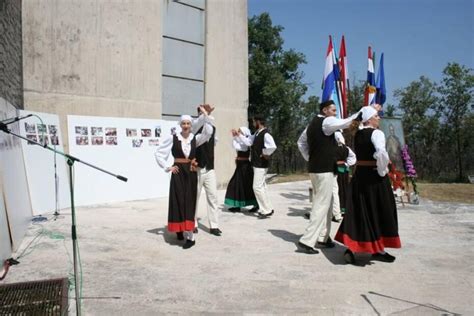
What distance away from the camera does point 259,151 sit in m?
8.23

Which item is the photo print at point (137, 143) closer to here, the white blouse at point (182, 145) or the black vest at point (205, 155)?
the black vest at point (205, 155)

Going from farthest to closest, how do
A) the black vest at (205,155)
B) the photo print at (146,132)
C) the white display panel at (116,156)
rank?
the photo print at (146,132) < the white display panel at (116,156) < the black vest at (205,155)

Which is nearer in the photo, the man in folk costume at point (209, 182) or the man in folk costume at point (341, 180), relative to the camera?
the man in folk costume at point (209, 182)

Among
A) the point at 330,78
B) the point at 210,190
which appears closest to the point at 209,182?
the point at 210,190

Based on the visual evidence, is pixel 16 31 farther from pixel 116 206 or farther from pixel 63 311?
pixel 63 311

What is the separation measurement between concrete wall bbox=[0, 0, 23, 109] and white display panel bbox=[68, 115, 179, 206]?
1.17m

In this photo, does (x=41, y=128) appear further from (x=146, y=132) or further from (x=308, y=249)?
(x=308, y=249)

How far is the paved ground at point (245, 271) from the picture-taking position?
151 inches

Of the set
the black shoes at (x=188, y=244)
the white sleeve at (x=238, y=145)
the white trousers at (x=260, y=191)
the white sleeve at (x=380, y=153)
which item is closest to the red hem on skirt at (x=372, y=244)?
the white sleeve at (x=380, y=153)

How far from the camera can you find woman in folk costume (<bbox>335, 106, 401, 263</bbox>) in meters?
4.98

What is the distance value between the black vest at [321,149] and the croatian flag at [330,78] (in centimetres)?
367

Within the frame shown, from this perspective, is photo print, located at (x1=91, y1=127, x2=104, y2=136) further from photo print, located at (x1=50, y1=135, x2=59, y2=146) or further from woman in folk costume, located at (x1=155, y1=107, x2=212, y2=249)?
woman in folk costume, located at (x1=155, y1=107, x2=212, y2=249)

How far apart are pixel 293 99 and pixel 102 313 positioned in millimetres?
23071


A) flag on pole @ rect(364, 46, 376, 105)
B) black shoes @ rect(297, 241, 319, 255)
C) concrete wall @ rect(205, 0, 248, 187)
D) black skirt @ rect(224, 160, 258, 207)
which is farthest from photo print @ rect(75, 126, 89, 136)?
flag on pole @ rect(364, 46, 376, 105)
